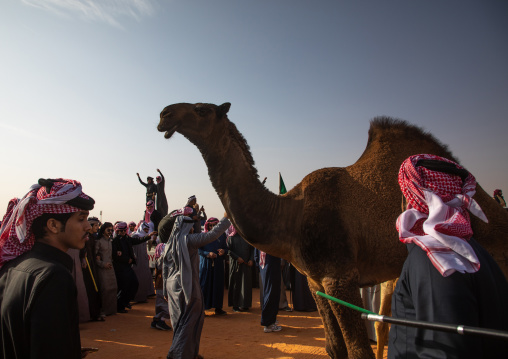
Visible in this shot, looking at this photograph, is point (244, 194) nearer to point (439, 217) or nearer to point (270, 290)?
point (439, 217)

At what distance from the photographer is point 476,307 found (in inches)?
58.6

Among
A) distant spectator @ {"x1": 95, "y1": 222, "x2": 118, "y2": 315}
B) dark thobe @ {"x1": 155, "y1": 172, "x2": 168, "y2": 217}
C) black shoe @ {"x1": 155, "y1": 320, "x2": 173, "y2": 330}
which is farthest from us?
dark thobe @ {"x1": 155, "y1": 172, "x2": 168, "y2": 217}

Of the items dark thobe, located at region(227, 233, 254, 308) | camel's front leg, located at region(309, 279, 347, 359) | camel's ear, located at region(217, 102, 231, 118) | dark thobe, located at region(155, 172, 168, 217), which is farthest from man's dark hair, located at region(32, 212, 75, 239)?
dark thobe, located at region(155, 172, 168, 217)

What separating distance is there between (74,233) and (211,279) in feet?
28.5

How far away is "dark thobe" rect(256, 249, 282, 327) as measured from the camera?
8008 mm

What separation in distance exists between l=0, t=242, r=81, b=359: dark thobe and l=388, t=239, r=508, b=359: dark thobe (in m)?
1.68

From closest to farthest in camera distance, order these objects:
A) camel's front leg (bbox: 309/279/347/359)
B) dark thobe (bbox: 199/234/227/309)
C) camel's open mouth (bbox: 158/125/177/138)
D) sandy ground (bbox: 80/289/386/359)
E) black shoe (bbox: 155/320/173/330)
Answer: camel's front leg (bbox: 309/279/347/359), camel's open mouth (bbox: 158/125/177/138), sandy ground (bbox: 80/289/386/359), black shoe (bbox: 155/320/173/330), dark thobe (bbox: 199/234/227/309)

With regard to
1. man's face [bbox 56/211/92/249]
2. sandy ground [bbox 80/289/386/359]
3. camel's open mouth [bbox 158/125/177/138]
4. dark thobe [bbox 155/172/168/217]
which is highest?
dark thobe [bbox 155/172/168/217]

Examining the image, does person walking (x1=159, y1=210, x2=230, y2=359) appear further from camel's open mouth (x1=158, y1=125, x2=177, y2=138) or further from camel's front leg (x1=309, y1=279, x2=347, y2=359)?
camel's front leg (x1=309, y1=279, x2=347, y2=359)

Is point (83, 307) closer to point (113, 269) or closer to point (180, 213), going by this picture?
point (113, 269)

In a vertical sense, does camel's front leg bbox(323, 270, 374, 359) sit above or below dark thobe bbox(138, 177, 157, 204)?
below

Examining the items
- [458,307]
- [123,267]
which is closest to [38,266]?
[458,307]

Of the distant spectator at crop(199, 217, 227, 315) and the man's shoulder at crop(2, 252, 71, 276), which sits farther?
the distant spectator at crop(199, 217, 227, 315)

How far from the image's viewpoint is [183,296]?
5.52 meters
